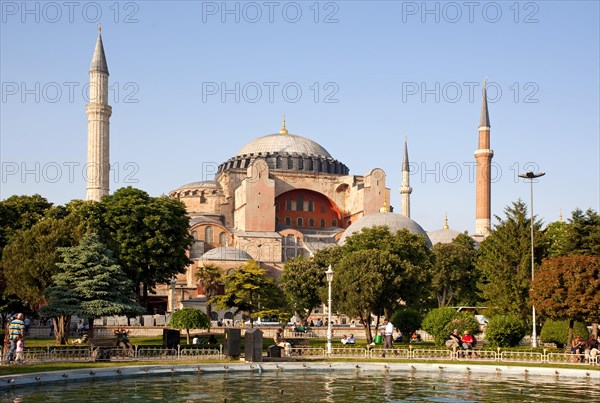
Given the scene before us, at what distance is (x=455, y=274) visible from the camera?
222 feet

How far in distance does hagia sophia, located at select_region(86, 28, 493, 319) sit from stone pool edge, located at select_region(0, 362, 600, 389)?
4564 centimetres

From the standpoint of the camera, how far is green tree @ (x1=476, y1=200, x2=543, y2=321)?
40875mm

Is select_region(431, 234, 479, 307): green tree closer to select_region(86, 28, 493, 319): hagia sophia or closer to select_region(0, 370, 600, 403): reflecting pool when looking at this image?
select_region(86, 28, 493, 319): hagia sophia

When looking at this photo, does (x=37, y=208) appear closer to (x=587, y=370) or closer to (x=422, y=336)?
(x=422, y=336)

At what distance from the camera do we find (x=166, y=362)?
27.0 metres

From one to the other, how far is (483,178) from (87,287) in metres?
61.0

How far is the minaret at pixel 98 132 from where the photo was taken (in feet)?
241

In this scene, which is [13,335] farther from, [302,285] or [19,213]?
[302,285]

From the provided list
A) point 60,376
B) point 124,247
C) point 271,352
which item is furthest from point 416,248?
point 60,376

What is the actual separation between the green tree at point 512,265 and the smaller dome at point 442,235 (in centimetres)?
5167

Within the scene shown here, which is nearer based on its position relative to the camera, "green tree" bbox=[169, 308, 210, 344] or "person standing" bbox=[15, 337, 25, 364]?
"person standing" bbox=[15, 337, 25, 364]

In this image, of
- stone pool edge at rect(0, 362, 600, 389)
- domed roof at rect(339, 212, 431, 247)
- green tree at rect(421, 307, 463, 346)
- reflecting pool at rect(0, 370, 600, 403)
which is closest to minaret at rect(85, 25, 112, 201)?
domed roof at rect(339, 212, 431, 247)

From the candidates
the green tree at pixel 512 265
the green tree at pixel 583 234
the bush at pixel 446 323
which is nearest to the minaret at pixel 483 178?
the green tree at pixel 583 234

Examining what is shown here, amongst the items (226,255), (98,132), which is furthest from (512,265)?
(98,132)
